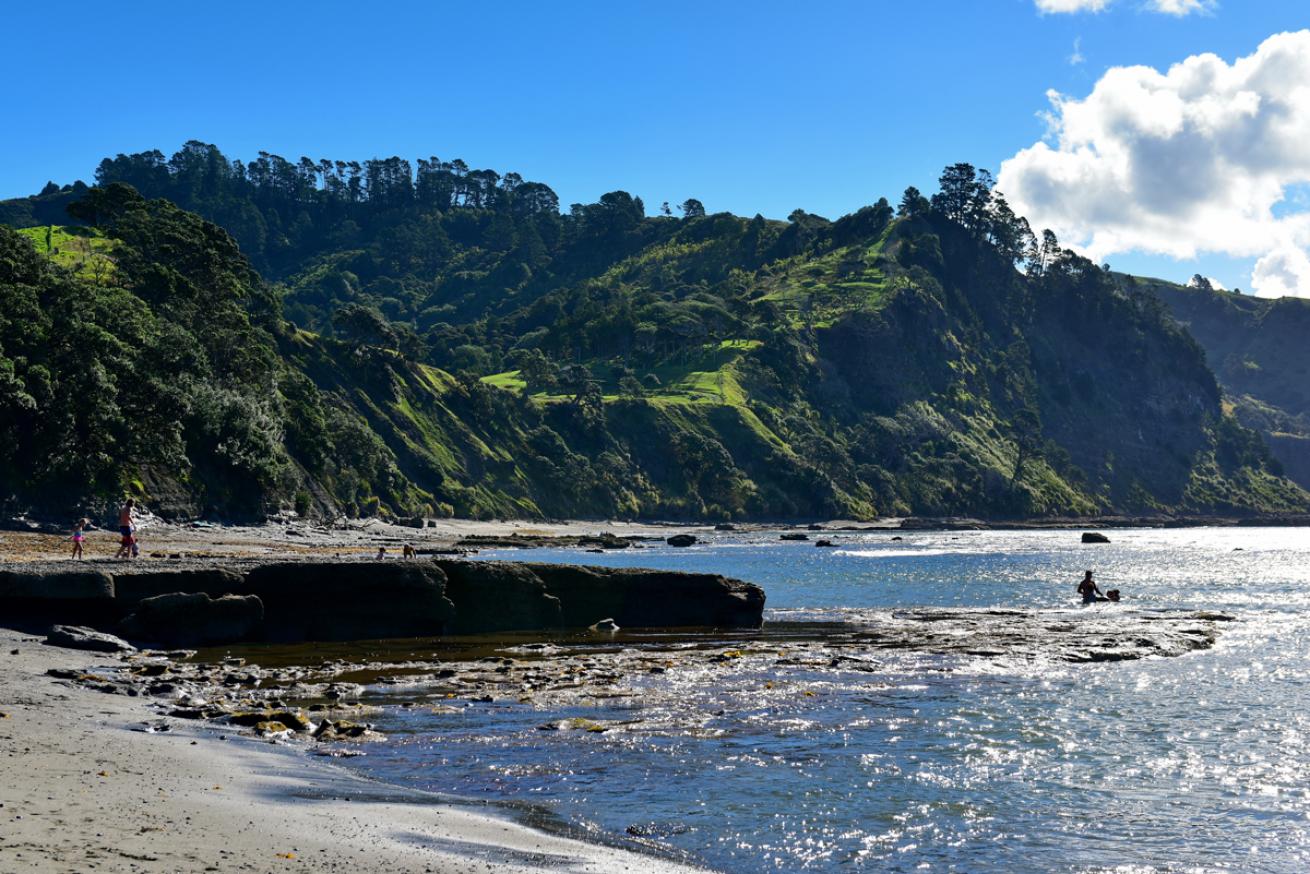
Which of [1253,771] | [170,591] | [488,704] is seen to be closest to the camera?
[1253,771]

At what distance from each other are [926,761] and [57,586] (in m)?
21.1

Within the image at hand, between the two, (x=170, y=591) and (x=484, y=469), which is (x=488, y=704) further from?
(x=484, y=469)

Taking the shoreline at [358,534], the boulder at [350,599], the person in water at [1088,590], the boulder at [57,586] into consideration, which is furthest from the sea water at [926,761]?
the shoreline at [358,534]

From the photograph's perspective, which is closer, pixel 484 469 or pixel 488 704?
pixel 488 704

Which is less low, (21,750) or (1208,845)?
(21,750)

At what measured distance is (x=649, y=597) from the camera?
36719 millimetres

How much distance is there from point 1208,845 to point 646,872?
745 cm

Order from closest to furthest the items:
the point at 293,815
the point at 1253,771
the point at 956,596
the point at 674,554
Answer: the point at 293,815 < the point at 1253,771 < the point at 956,596 < the point at 674,554

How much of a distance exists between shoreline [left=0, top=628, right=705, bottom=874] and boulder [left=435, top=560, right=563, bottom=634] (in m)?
16.7

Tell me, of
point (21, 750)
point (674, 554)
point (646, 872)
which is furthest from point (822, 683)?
point (674, 554)

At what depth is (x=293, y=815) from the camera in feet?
40.4


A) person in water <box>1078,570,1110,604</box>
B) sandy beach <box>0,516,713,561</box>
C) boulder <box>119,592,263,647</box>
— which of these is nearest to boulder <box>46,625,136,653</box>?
boulder <box>119,592,263,647</box>

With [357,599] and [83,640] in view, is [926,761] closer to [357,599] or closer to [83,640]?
[357,599]

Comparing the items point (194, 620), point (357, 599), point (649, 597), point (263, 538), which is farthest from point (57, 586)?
point (263, 538)
